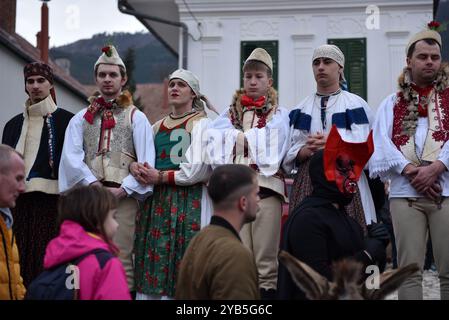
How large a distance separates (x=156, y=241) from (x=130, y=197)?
0.45m

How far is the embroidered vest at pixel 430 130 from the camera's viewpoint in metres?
4.71

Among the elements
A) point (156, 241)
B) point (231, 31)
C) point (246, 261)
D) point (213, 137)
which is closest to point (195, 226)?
point (156, 241)

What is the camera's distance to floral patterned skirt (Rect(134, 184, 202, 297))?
4.97m

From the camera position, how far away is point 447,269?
14.8 ft

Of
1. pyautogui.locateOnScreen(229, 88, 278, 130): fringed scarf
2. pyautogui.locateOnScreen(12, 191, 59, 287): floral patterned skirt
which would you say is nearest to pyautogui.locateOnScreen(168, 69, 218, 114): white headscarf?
pyautogui.locateOnScreen(229, 88, 278, 130): fringed scarf

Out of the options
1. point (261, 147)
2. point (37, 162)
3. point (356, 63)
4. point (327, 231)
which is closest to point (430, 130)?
point (261, 147)

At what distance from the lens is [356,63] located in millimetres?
14164

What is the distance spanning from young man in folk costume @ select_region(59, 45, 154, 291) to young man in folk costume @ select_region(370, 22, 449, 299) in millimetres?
1901

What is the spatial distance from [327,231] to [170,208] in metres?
1.86

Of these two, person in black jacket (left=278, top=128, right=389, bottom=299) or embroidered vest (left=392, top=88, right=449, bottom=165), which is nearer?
person in black jacket (left=278, top=128, right=389, bottom=299)

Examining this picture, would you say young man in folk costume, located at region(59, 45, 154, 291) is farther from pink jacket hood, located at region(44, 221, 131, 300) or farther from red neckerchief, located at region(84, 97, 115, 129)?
pink jacket hood, located at region(44, 221, 131, 300)

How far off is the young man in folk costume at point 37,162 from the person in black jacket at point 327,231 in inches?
95.3
